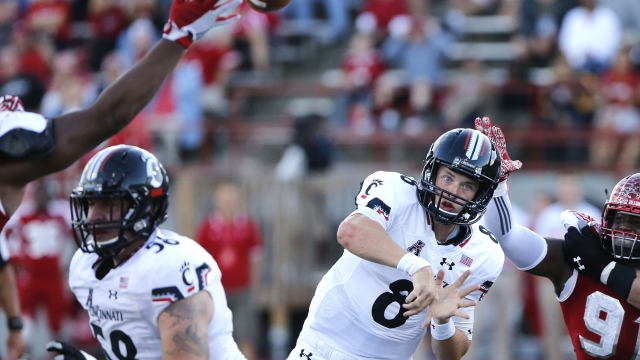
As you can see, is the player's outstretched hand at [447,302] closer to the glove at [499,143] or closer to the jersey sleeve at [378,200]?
the jersey sleeve at [378,200]

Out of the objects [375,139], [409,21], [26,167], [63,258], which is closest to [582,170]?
[375,139]

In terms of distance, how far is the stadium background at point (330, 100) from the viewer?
10648 millimetres

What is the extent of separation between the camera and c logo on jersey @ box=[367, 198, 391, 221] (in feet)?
14.1

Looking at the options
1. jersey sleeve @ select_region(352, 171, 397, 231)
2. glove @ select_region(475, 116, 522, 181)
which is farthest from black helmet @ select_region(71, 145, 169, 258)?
glove @ select_region(475, 116, 522, 181)

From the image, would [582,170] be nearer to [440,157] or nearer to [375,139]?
[375,139]

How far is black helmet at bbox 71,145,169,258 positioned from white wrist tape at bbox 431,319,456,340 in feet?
4.62

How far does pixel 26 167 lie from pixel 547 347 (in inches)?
255

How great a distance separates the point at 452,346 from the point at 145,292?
154 cm

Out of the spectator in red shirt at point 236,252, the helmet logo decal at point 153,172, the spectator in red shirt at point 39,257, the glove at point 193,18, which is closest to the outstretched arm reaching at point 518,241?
the glove at point 193,18

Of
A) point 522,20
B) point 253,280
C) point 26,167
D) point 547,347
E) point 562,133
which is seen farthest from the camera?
point 522,20

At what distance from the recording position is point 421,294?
12.4 ft

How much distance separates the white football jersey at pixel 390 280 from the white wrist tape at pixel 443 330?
15 cm

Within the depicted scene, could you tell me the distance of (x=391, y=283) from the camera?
443cm

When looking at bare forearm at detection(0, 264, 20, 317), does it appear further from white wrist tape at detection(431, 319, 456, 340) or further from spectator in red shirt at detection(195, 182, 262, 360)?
spectator in red shirt at detection(195, 182, 262, 360)
